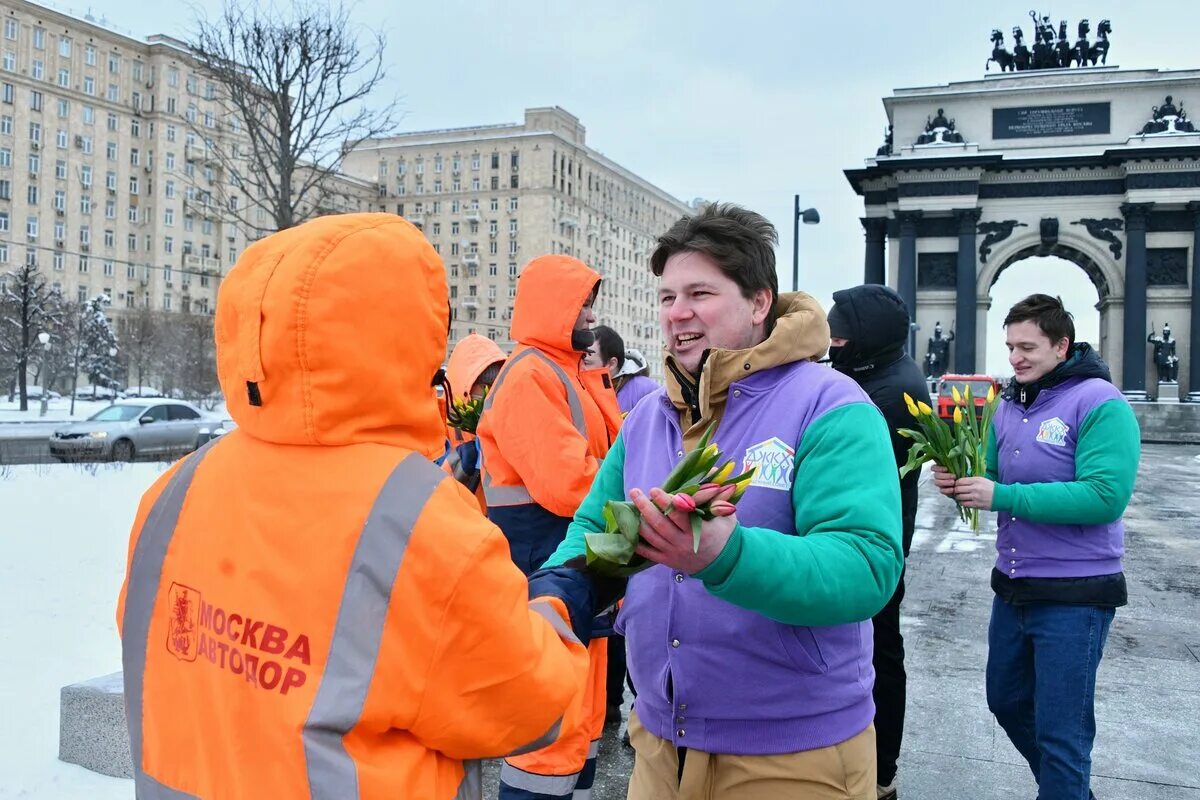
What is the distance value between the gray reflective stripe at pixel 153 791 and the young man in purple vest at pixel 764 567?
102 centimetres

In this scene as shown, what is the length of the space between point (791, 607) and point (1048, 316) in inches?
95.3

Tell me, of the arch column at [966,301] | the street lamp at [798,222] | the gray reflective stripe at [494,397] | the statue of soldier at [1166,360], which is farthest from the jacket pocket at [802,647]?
the statue of soldier at [1166,360]

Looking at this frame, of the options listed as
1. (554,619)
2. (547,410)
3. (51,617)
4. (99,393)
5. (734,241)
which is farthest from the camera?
(99,393)

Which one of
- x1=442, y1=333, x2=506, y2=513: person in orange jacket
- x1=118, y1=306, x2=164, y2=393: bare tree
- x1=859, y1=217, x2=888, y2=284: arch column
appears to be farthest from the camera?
x1=118, y1=306, x2=164, y2=393: bare tree

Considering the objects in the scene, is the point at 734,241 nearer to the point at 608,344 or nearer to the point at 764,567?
the point at 764,567

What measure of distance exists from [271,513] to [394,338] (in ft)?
1.27

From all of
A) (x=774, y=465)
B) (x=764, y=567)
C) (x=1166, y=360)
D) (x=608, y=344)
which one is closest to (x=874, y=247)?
(x=1166, y=360)

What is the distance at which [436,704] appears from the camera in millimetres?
1688

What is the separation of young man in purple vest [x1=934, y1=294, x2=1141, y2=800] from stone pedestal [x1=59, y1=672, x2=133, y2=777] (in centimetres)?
354

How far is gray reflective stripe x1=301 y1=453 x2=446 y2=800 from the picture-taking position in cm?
163

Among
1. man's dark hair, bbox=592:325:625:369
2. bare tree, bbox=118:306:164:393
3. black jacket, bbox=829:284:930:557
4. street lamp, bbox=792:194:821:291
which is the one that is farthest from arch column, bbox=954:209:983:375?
bare tree, bbox=118:306:164:393

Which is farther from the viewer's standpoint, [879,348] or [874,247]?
[874,247]

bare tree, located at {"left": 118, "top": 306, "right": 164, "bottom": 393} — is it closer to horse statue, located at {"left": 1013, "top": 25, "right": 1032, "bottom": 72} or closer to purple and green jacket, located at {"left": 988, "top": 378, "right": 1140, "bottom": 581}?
horse statue, located at {"left": 1013, "top": 25, "right": 1032, "bottom": 72}

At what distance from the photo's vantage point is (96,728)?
13.4 ft
